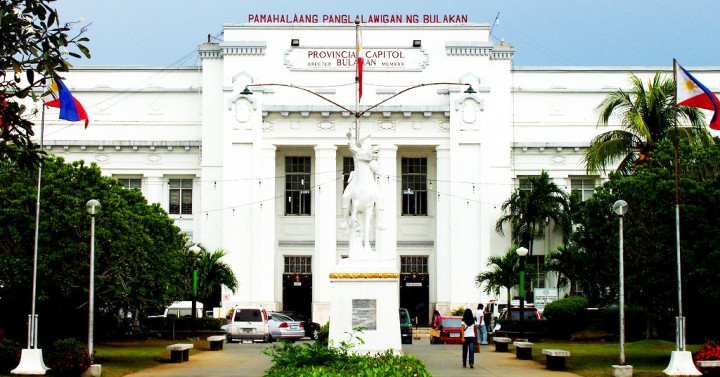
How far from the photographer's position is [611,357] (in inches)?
1353

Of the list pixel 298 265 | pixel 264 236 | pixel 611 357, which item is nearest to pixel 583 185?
pixel 298 265

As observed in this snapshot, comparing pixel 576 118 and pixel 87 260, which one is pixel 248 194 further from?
pixel 87 260

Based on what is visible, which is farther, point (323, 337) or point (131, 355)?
point (131, 355)

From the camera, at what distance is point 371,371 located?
16.7 metres

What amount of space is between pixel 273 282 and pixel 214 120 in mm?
11367

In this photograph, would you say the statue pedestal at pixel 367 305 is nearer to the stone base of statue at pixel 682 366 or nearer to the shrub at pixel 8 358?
the stone base of statue at pixel 682 366

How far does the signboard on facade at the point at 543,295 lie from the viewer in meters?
61.0

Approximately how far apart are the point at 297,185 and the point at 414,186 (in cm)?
760

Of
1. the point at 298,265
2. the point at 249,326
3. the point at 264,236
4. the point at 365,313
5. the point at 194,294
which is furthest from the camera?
the point at 298,265

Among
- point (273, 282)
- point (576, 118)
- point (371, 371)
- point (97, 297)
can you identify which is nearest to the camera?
point (371, 371)

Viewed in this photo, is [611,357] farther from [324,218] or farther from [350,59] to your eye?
[350,59]

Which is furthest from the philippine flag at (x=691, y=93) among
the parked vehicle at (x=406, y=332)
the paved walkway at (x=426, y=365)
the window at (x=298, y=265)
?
the window at (x=298, y=265)

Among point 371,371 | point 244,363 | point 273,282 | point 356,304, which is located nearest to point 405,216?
point 273,282

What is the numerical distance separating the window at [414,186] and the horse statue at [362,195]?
38.3 m
